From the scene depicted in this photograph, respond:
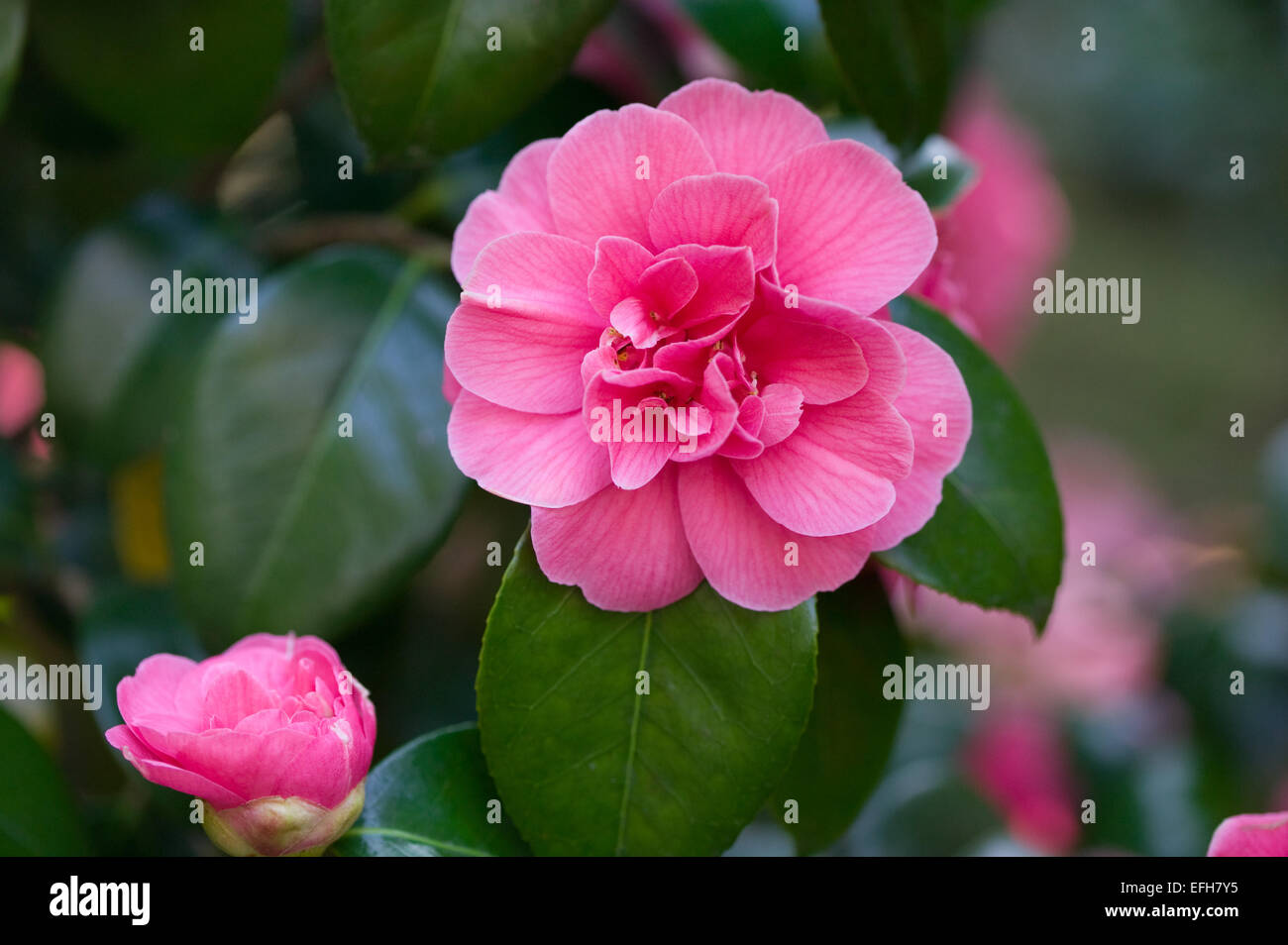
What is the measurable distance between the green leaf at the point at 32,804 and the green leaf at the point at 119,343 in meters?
0.23

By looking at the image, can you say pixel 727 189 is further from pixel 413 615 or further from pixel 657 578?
pixel 413 615

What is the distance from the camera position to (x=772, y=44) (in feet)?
2.52

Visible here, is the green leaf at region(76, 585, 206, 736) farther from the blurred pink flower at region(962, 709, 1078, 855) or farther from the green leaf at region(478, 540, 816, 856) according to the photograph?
the blurred pink flower at region(962, 709, 1078, 855)

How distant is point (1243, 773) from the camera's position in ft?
3.73

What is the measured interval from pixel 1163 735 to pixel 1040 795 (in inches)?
6.0

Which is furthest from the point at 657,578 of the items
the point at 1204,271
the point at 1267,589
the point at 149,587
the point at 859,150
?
the point at 1204,271

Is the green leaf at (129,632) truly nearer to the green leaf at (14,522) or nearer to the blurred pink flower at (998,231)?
the green leaf at (14,522)

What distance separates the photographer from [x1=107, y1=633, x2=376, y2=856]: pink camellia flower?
1.45 ft

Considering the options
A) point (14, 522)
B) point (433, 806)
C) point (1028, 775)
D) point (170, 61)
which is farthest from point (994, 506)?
point (1028, 775)

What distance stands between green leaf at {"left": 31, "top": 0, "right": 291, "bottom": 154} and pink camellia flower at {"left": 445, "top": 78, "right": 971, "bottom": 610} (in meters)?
0.27

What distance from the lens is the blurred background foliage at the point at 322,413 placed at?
593 mm
